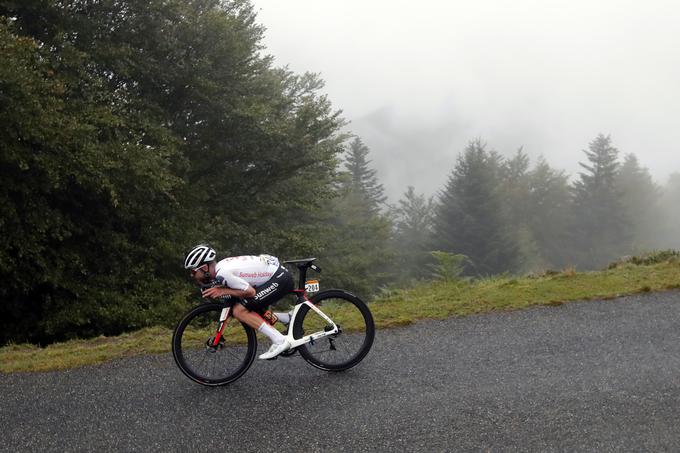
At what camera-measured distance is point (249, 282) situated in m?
6.38

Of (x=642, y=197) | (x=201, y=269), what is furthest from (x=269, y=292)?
(x=642, y=197)

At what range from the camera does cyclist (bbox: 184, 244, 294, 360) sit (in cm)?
623

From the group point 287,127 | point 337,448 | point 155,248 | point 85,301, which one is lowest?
point 337,448

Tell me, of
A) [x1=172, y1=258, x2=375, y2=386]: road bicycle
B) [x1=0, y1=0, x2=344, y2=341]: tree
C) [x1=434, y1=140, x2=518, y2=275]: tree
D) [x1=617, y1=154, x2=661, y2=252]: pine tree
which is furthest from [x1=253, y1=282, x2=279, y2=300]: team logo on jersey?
[x1=617, y1=154, x2=661, y2=252]: pine tree

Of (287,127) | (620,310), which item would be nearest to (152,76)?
(287,127)

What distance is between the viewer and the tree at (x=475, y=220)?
58000 mm

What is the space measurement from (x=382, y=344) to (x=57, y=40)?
11.9m

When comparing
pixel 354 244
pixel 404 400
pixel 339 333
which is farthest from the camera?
pixel 354 244

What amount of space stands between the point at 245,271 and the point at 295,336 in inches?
36.4

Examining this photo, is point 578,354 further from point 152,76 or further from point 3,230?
point 152,76

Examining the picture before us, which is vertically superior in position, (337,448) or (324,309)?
(324,309)

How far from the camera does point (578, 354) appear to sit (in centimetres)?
667

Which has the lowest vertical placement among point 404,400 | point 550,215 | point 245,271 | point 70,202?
point 404,400

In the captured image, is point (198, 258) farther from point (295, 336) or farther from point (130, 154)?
point (130, 154)
